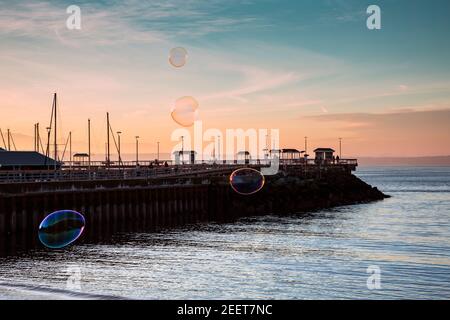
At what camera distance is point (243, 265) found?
38.7 metres

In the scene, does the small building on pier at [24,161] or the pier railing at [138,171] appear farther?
the small building on pier at [24,161]

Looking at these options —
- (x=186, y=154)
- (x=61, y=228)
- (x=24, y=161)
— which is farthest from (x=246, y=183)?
(x=186, y=154)

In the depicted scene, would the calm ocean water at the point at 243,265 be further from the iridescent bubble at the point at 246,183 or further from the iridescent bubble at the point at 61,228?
the iridescent bubble at the point at 246,183

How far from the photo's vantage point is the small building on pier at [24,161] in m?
71.1

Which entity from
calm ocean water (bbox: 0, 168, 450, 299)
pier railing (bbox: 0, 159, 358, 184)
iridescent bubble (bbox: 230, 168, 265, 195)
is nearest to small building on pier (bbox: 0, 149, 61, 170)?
pier railing (bbox: 0, 159, 358, 184)

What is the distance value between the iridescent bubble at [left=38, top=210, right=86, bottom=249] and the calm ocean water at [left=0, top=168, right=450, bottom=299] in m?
2.47

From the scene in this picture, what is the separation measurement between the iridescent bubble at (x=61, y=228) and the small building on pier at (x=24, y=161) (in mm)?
17357

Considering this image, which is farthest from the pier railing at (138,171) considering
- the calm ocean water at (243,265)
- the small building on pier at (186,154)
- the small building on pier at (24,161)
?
the calm ocean water at (243,265)

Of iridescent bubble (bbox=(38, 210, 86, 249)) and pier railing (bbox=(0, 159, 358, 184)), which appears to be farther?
pier railing (bbox=(0, 159, 358, 184))

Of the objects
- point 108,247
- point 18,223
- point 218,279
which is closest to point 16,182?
point 18,223

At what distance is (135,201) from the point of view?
209ft

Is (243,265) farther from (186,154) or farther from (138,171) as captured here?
(186,154)

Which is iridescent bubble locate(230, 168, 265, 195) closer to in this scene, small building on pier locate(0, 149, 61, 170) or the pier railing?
the pier railing

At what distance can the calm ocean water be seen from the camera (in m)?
30.6
